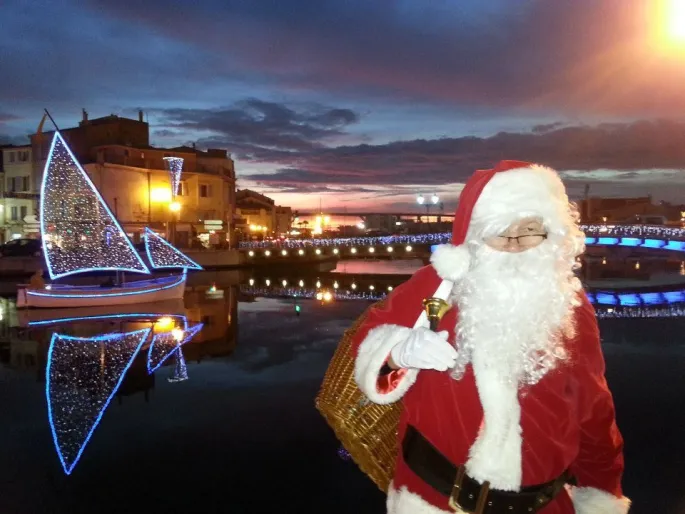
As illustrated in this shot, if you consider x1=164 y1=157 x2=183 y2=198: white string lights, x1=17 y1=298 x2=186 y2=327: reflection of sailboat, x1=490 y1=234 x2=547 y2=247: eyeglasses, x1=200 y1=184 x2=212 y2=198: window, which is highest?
x1=164 y1=157 x2=183 y2=198: white string lights

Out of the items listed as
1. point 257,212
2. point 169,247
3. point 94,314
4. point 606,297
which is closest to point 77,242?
point 94,314

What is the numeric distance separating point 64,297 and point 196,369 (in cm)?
883

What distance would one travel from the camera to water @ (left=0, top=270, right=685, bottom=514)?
4.47 metres

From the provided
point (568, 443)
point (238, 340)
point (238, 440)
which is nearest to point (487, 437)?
point (568, 443)

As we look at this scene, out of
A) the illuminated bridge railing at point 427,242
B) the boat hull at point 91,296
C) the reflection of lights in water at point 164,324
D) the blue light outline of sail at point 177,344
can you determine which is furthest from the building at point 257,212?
the blue light outline of sail at point 177,344

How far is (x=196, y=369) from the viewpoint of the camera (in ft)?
28.8

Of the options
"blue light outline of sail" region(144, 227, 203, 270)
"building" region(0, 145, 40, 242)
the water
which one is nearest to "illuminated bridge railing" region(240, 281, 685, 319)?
"blue light outline of sail" region(144, 227, 203, 270)

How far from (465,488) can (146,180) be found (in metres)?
36.2

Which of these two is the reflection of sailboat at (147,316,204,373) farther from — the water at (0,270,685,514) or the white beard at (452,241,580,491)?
the white beard at (452,241,580,491)

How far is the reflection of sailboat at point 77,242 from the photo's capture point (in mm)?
15172

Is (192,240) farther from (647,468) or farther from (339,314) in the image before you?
(647,468)

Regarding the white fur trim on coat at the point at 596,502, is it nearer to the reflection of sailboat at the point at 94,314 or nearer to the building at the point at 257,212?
the reflection of sailboat at the point at 94,314

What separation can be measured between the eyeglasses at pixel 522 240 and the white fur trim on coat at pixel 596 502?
97 centimetres

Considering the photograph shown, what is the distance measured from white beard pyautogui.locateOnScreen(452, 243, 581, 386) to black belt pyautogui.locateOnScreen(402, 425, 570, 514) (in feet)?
1.04
